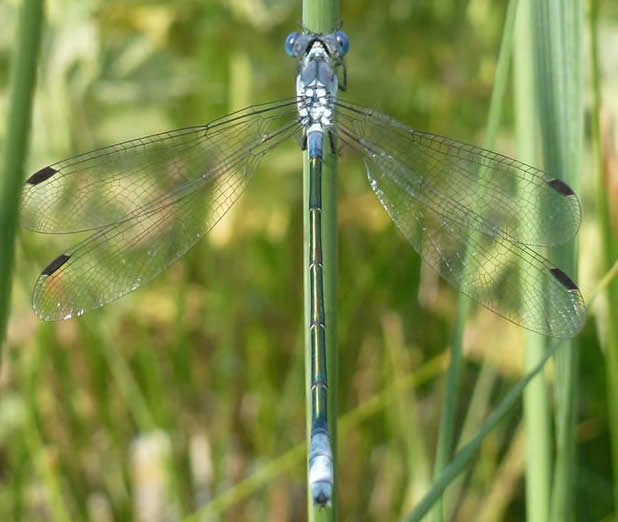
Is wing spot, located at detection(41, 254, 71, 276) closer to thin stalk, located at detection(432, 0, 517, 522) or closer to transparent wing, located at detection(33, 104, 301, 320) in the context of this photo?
transparent wing, located at detection(33, 104, 301, 320)

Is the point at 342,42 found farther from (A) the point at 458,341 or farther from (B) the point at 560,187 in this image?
(A) the point at 458,341

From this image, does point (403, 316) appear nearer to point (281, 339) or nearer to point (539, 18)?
point (281, 339)

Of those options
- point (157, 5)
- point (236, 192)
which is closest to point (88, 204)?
point (236, 192)

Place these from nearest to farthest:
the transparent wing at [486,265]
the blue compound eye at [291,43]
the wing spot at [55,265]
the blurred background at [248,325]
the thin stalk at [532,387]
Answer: the thin stalk at [532,387] < the transparent wing at [486,265] < the wing spot at [55,265] < the blue compound eye at [291,43] < the blurred background at [248,325]

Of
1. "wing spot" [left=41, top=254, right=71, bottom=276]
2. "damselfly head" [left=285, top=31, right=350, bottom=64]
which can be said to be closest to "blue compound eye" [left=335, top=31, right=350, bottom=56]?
"damselfly head" [left=285, top=31, right=350, bottom=64]

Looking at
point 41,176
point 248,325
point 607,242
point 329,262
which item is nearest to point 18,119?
point 329,262

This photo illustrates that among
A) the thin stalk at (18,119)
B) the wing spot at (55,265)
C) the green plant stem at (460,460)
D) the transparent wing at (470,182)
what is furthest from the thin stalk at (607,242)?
the wing spot at (55,265)

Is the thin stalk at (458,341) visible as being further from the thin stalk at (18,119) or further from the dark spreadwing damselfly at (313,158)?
the thin stalk at (18,119)
